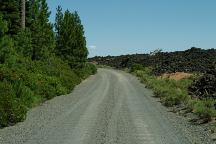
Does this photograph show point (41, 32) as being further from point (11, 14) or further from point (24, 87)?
point (24, 87)

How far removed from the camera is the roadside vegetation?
78.4 feet

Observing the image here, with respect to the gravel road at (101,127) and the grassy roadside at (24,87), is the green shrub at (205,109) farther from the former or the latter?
the grassy roadside at (24,87)

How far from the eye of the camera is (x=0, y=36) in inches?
1105

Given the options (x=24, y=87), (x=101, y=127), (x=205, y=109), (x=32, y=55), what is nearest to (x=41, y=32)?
(x=32, y=55)

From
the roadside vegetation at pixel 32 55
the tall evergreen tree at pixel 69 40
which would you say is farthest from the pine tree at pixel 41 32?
the tall evergreen tree at pixel 69 40

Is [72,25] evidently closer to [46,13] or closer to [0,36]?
[46,13]

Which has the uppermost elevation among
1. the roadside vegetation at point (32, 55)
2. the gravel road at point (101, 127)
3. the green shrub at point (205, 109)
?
the roadside vegetation at point (32, 55)

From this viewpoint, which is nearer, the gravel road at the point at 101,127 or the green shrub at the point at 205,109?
the gravel road at the point at 101,127

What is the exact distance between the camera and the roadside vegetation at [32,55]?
78.4 ft

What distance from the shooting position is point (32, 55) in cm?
4356

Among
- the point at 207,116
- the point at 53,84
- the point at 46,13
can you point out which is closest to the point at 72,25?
the point at 46,13

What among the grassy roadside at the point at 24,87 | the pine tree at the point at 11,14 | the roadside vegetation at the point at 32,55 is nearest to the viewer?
the grassy roadside at the point at 24,87

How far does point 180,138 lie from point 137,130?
2.18 meters

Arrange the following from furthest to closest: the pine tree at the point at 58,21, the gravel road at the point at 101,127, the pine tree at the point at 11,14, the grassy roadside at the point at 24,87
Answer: the pine tree at the point at 58,21, the pine tree at the point at 11,14, the grassy roadside at the point at 24,87, the gravel road at the point at 101,127
